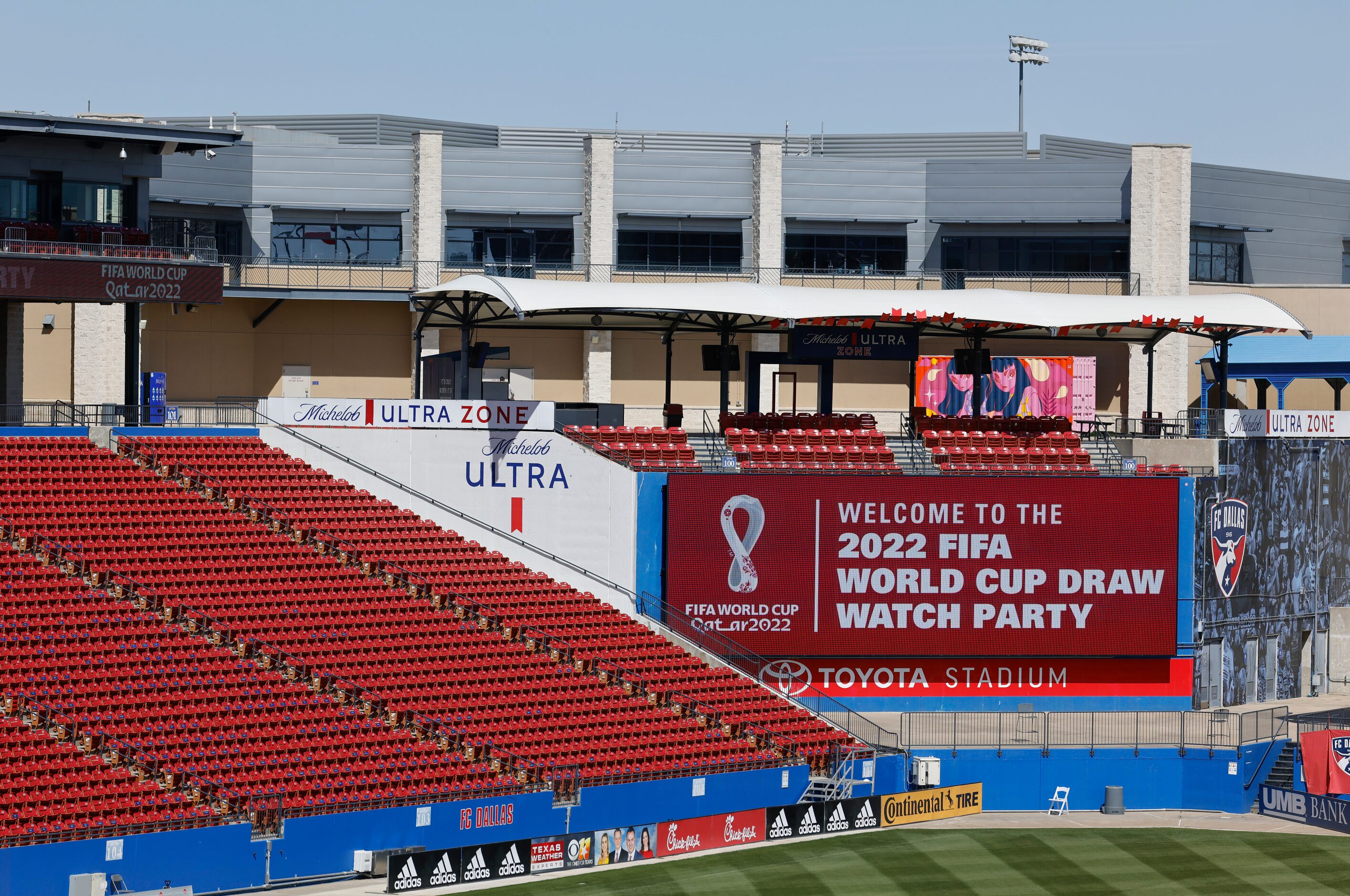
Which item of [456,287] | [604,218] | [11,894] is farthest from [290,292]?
[11,894]

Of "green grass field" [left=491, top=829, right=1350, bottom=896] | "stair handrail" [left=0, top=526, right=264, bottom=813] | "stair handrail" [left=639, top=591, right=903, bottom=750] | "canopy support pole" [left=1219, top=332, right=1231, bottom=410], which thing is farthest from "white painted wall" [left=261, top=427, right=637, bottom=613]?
"canopy support pole" [left=1219, top=332, right=1231, bottom=410]

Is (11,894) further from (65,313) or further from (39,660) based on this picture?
(65,313)

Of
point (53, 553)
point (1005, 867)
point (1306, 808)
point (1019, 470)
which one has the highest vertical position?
point (1019, 470)

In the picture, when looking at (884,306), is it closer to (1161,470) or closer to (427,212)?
(1161,470)

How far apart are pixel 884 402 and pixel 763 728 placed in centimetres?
2457

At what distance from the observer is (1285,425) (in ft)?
144

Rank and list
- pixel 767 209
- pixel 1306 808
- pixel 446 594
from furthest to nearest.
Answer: pixel 767 209 → pixel 446 594 → pixel 1306 808

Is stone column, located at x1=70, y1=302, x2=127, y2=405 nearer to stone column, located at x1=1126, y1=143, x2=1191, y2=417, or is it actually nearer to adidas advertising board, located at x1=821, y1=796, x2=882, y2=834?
adidas advertising board, located at x1=821, y1=796, x2=882, y2=834

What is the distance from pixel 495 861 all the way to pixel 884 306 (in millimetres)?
19491

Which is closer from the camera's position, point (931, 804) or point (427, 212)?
point (931, 804)

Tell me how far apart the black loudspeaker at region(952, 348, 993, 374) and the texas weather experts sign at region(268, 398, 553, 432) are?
1210cm

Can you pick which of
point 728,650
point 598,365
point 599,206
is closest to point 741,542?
point 728,650

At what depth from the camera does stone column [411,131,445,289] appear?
5525 centimetres

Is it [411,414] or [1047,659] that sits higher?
[411,414]
